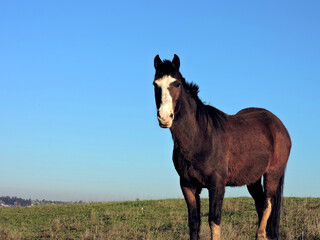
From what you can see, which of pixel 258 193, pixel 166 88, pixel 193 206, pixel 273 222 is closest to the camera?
pixel 166 88

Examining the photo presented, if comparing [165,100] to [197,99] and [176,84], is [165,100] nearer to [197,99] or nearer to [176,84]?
[176,84]

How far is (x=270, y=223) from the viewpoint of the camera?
29.6 feet

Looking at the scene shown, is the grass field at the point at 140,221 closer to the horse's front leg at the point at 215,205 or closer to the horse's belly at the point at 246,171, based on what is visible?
the horse's belly at the point at 246,171

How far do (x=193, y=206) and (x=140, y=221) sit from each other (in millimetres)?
6444

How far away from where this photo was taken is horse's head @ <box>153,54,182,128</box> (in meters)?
6.27

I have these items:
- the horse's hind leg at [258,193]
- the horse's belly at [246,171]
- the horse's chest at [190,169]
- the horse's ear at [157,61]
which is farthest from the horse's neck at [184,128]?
the horse's hind leg at [258,193]

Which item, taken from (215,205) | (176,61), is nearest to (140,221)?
(215,205)

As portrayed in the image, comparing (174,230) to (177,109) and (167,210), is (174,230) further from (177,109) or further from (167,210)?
(177,109)

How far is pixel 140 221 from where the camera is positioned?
1327cm

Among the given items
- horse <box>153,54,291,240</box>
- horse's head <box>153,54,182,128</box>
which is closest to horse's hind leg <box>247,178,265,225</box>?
horse <box>153,54,291,240</box>

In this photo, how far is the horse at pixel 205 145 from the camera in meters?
6.78

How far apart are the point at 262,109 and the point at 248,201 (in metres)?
7.65

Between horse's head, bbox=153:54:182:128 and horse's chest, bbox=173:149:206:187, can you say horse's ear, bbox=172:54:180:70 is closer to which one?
horse's head, bbox=153:54:182:128

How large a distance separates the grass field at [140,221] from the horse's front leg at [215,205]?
2598mm
